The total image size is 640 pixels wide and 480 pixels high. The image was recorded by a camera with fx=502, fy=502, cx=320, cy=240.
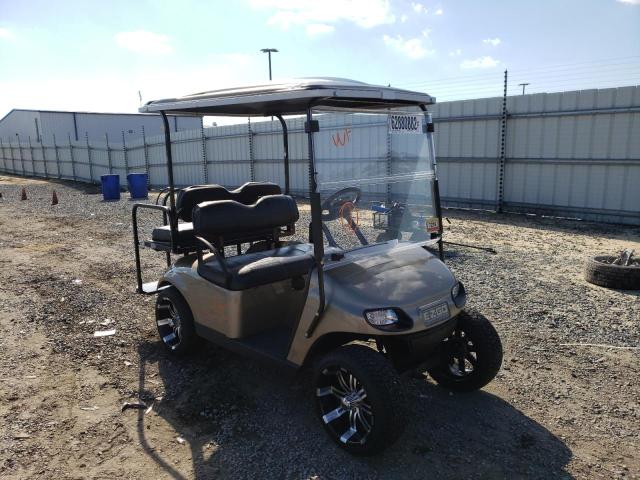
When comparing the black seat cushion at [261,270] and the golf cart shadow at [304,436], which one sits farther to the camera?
the black seat cushion at [261,270]

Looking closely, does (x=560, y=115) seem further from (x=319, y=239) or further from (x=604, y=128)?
(x=319, y=239)

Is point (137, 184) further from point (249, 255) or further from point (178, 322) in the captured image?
point (249, 255)

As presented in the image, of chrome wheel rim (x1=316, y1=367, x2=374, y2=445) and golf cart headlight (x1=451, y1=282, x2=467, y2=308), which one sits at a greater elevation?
golf cart headlight (x1=451, y1=282, x2=467, y2=308)

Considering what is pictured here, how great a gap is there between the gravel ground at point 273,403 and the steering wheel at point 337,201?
1420 millimetres

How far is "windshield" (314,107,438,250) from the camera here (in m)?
3.31

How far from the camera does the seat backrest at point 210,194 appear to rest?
4.61 metres

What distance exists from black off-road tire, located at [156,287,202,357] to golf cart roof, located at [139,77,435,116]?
62.8 inches

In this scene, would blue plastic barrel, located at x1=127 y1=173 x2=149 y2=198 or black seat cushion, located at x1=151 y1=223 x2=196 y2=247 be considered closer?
black seat cushion, located at x1=151 y1=223 x2=196 y2=247

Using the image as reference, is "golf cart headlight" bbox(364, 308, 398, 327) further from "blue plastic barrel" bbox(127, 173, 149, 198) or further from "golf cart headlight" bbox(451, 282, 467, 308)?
"blue plastic barrel" bbox(127, 173, 149, 198)

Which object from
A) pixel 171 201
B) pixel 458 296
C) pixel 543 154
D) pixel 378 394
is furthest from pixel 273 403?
pixel 543 154

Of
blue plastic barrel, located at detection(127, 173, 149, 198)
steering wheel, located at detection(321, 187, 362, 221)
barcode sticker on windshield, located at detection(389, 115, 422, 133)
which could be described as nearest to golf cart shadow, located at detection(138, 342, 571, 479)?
steering wheel, located at detection(321, 187, 362, 221)

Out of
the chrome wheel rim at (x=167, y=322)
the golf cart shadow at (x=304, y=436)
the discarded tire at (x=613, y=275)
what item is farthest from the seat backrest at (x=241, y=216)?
the discarded tire at (x=613, y=275)

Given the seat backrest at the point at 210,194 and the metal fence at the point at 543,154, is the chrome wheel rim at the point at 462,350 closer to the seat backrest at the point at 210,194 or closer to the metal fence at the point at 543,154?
the seat backrest at the point at 210,194

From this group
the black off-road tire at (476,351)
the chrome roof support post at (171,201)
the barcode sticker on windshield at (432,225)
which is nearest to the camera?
the black off-road tire at (476,351)
